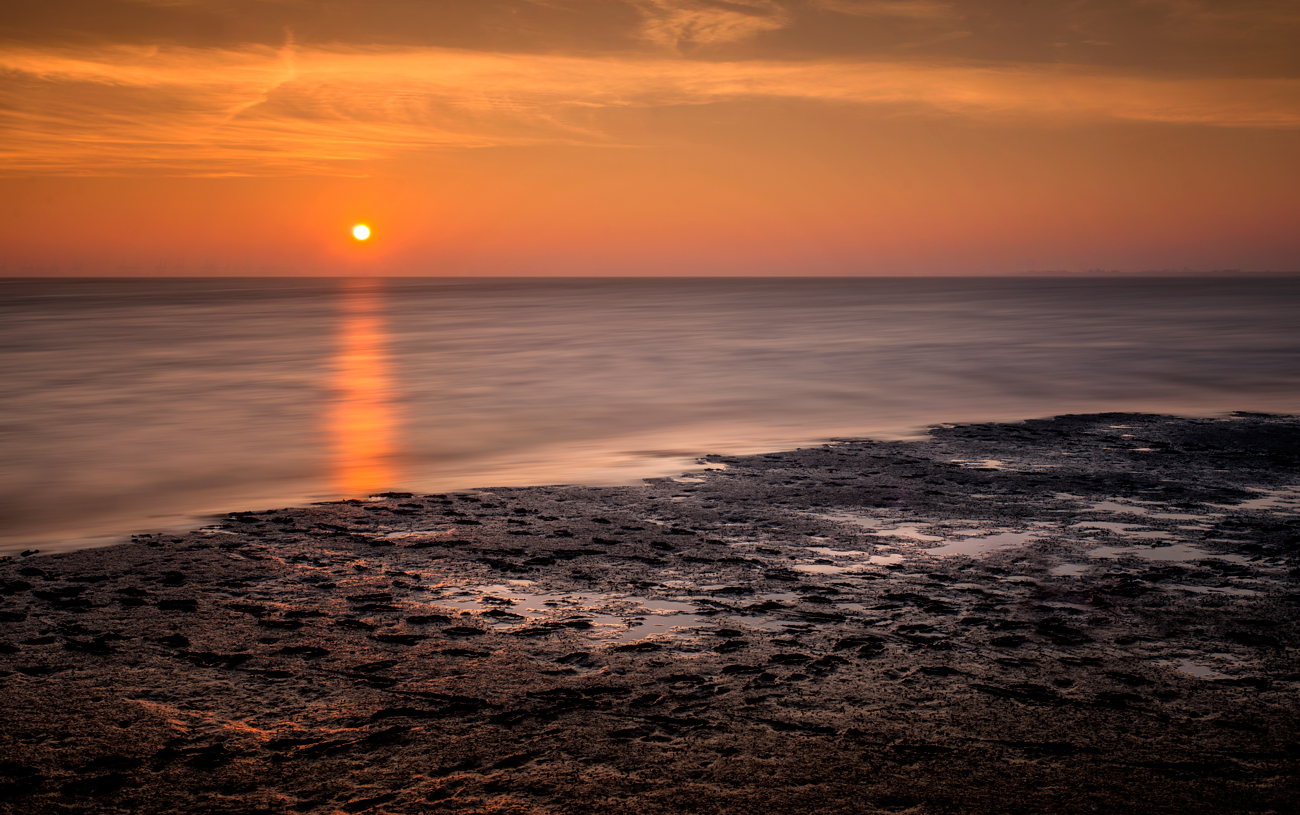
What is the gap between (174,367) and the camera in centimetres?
3147

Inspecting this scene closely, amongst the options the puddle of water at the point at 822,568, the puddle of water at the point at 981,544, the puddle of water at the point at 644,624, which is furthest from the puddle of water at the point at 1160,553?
the puddle of water at the point at 644,624

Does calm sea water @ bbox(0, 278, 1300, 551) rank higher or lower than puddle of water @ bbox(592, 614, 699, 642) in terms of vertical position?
lower

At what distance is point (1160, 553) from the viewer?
26.8 feet

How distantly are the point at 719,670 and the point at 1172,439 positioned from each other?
36.6ft

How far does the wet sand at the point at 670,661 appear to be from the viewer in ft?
14.7

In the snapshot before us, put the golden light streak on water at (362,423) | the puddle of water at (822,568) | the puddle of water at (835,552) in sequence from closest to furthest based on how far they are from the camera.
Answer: the puddle of water at (822,568), the puddle of water at (835,552), the golden light streak on water at (362,423)

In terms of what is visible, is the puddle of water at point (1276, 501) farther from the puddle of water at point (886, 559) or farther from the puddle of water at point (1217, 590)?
the puddle of water at point (886, 559)

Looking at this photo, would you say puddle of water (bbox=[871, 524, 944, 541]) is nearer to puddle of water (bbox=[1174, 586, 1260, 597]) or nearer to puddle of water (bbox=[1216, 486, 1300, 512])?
puddle of water (bbox=[1174, 586, 1260, 597])

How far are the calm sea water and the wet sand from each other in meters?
3.34

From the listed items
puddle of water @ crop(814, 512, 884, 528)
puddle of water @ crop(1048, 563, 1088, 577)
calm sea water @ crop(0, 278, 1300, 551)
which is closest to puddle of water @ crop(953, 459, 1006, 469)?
calm sea water @ crop(0, 278, 1300, 551)

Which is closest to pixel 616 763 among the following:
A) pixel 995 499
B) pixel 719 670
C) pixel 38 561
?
pixel 719 670

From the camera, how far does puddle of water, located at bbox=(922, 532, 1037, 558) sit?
326 inches

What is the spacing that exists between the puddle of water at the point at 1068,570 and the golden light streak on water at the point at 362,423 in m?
7.12

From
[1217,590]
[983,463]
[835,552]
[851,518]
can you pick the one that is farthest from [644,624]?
[983,463]
